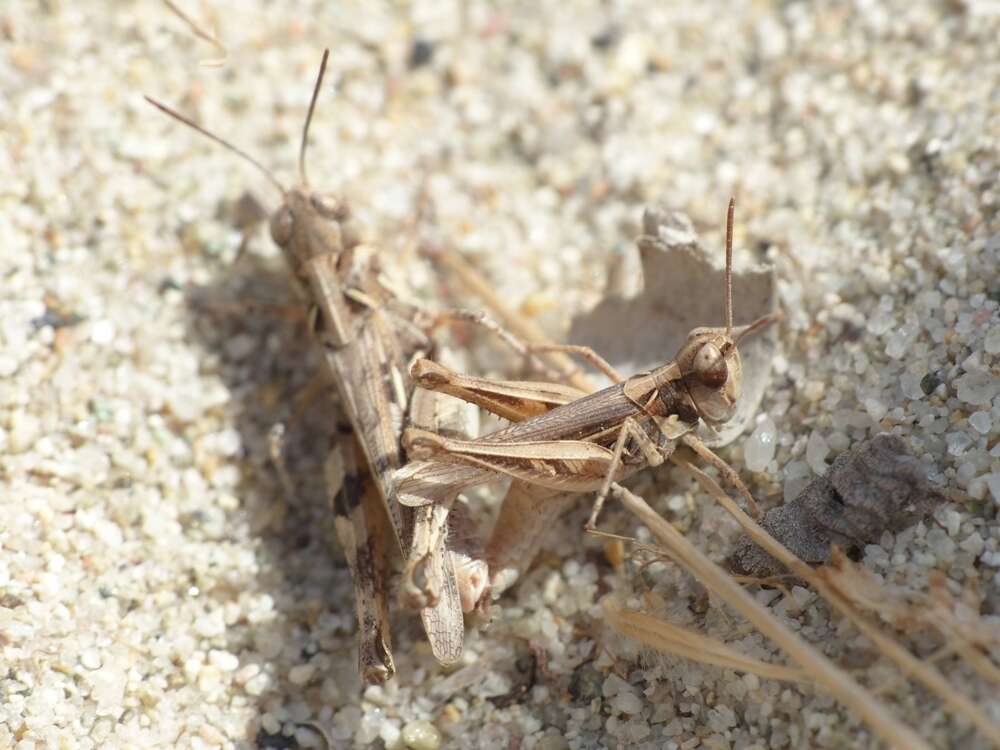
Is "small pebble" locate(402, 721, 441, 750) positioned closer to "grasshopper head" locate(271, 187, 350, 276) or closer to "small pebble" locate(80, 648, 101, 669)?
"small pebble" locate(80, 648, 101, 669)

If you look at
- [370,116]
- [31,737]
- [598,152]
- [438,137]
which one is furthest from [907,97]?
[31,737]

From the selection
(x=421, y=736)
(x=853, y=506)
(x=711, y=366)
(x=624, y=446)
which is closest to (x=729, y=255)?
(x=711, y=366)

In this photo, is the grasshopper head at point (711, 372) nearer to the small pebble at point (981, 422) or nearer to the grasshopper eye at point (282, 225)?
the small pebble at point (981, 422)

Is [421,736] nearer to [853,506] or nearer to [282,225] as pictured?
[853,506]

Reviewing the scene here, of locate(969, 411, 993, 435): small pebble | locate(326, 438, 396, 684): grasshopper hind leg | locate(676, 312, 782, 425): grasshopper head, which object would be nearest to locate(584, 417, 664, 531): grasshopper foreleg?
locate(676, 312, 782, 425): grasshopper head

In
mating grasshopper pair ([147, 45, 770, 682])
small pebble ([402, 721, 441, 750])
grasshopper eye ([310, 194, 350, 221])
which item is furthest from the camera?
grasshopper eye ([310, 194, 350, 221])
